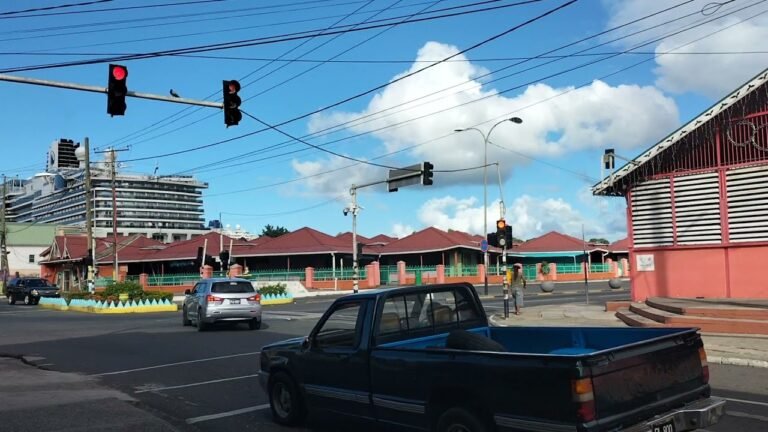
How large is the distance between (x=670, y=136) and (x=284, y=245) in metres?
45.8

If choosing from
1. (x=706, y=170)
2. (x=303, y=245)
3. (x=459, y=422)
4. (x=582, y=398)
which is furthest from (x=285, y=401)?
(x=303, y=245)

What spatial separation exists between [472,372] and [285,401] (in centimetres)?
334

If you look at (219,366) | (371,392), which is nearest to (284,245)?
(219,366)

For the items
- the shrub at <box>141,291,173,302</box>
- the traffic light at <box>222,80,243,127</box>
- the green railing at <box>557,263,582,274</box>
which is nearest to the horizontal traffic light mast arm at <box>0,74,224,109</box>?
the traffic light at <box>222,80,243,127</box>

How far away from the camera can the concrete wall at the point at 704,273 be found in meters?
19.5

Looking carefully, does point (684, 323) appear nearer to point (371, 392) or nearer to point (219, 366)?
point (219, 366)

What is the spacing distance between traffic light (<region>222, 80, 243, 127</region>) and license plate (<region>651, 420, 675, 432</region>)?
14.0 metres

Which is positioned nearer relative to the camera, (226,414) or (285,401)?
(285,401)

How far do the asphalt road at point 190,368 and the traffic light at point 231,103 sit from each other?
576 centimetres

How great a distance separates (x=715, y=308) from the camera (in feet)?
52.9

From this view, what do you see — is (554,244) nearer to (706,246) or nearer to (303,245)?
(303,245)

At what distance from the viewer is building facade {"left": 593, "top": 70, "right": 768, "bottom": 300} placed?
19250 millimetres

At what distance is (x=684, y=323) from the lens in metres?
15.9

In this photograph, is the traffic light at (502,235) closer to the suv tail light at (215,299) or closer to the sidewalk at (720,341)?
the sidewalk at (720,341)
